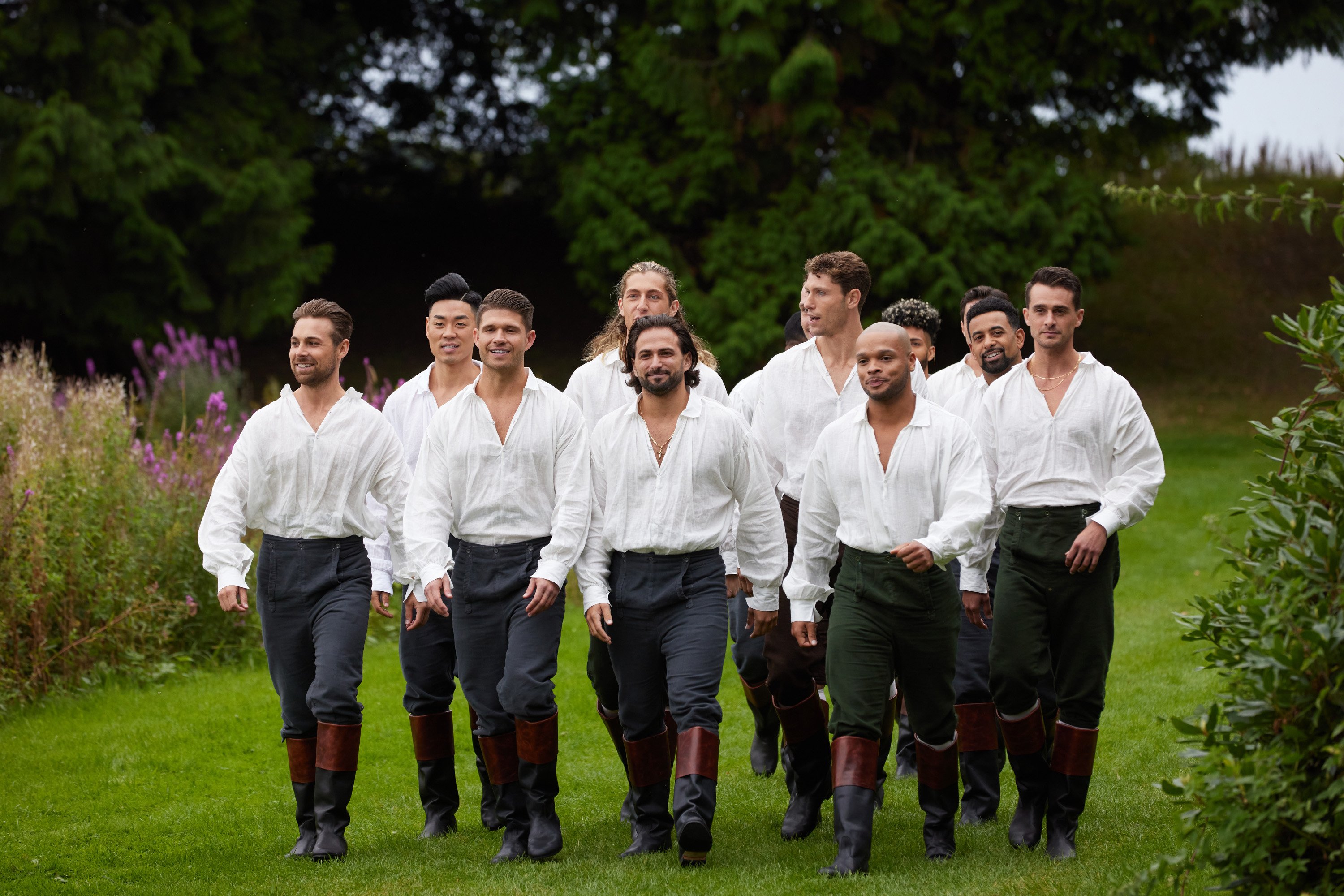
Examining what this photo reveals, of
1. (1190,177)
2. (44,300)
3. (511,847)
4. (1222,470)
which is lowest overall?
(511,847)

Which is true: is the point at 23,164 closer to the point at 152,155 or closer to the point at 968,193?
the point at 152,155

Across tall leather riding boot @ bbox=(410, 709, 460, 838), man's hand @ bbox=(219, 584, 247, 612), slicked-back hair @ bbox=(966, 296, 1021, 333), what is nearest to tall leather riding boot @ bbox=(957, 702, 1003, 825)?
slicked-back hair @ bbox=(966, 296, 1021, 333)

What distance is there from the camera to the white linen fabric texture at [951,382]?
6.90m

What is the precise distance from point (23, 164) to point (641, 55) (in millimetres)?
7752

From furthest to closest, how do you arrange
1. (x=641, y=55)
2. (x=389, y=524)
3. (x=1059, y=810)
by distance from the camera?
1. (x=641, y=55)
2. (x=389, y=524)
3. (x=1059, y=810)

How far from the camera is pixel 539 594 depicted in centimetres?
544

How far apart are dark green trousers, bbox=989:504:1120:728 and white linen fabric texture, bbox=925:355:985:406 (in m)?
1.38

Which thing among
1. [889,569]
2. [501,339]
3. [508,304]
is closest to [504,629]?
[501,339]

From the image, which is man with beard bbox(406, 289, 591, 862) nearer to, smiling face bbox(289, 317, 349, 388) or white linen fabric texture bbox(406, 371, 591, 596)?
white linen fabric texture bbox(406, 371, 591, 596)

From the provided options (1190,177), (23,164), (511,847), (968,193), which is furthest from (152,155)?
(1190,177)

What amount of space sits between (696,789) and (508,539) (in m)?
1.28

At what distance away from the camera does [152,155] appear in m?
16.0

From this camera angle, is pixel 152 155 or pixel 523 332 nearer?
pixel 523 332

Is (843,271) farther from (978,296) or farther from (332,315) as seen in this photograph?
(332,315)
